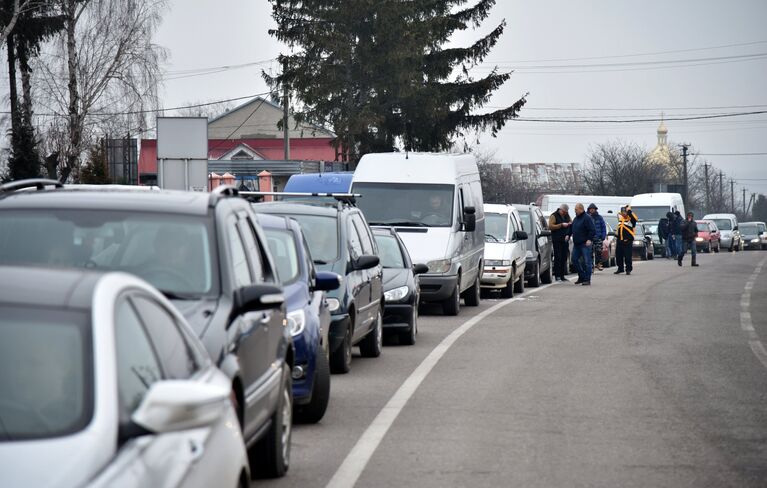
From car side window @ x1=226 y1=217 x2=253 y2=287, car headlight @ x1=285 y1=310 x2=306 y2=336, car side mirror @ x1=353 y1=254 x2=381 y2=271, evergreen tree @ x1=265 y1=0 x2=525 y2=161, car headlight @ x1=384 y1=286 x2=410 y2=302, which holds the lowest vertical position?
car headlight @ x1=384 y1=286 x2=410 y2=302

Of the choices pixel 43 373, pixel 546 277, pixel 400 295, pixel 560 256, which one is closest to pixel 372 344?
pixel 400 295

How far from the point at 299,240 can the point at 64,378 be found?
22.2ft

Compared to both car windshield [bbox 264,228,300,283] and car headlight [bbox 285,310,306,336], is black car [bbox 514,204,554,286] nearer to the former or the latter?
car windshield [bbox 264,228,300,283]

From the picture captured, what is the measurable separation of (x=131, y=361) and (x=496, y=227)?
23.8m

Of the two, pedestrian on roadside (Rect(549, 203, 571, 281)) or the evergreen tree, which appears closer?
pedestrian on roadside (Rect(549, 203, 571, 281))

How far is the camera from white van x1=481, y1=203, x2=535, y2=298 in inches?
1018

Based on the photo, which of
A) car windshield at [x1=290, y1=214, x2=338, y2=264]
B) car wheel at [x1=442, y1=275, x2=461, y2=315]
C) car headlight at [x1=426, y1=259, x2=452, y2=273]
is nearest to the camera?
car windshield at [x1=290, y1=214, x2=338, y2=264]

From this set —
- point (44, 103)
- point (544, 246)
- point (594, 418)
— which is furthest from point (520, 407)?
point (44, 103)

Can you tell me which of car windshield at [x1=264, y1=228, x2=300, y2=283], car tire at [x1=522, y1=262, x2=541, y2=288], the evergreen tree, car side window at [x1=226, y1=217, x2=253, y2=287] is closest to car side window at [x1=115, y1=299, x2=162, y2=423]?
car side window at [x1=226, y1=217, x2=253, y2=287]

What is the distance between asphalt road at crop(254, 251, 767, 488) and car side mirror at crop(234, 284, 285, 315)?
142cm

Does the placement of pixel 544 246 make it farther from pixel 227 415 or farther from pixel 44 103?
pixel 227 415

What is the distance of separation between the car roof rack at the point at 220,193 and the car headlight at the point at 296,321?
1717mm

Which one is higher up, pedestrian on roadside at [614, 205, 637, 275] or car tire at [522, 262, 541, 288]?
pedestrian on roadside at [614, 205, 637, 275]

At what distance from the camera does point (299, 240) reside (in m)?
10.6
